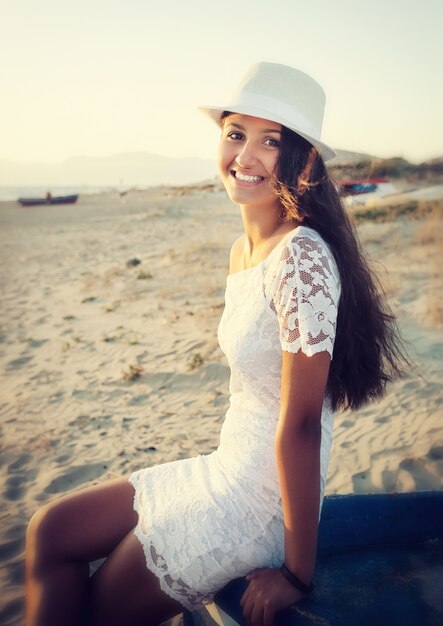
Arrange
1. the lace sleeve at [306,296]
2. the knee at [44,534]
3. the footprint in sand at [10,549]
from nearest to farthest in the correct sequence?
1. the lace sleeve at [306,296]
2. the knee at [44,534]
3. the footprint in sand at [10,549]

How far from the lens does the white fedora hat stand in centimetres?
172

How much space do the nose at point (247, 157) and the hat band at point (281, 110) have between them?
14cm

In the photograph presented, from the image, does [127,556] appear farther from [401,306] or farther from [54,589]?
[401,306]

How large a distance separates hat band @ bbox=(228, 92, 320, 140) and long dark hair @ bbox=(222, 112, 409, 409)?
0.06 m

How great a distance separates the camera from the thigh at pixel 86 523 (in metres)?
1.67

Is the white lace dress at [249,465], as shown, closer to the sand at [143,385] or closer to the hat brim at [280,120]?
the hat brim at [280,120]

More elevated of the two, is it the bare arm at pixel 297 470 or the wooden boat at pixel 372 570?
the bare arm at pixel 297 470

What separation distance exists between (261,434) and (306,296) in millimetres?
507

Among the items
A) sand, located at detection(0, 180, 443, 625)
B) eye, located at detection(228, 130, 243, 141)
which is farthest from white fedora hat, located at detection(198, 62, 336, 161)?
sand, located at detection(0, 180, 443, 625)

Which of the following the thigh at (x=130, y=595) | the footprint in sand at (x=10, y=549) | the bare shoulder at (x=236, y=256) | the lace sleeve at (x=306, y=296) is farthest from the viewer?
the footprint in sand at (x=10, y=549)

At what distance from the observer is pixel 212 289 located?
753cm

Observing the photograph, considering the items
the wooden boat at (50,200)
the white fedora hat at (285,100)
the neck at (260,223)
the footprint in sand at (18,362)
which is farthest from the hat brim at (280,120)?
the wooden boat at (50,200)

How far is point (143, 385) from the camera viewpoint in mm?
4770

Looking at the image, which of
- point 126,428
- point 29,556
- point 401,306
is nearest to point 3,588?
point 29,556
